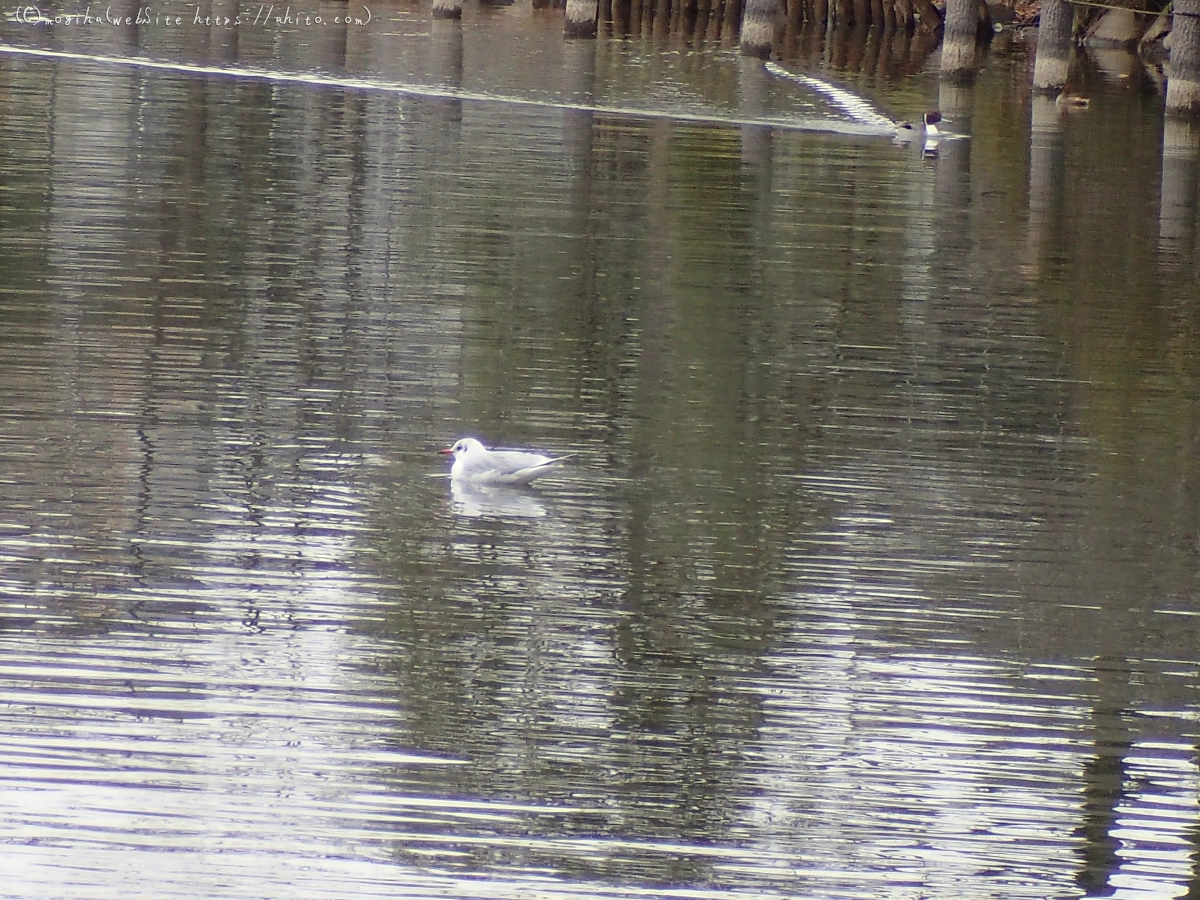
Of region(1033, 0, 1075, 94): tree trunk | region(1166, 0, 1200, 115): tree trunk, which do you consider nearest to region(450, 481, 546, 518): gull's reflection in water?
region(1166, 0, 1200, 115): tree trunk

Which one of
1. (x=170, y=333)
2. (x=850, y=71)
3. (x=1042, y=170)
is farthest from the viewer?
(x=850, y=71)

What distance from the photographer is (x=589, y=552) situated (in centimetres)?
724

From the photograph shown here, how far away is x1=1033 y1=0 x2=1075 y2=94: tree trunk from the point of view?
27.5m

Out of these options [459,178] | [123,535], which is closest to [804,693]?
[123,535]

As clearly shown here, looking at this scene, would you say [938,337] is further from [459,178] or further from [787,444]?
[459,178]

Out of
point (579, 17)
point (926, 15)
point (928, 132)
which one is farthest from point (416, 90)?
point (926, 15)

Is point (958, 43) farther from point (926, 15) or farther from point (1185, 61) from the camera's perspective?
point (926, 15)

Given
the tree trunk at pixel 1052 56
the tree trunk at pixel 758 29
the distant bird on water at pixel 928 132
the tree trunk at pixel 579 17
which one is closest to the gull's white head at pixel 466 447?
the distant bird on water at pixel 928 132

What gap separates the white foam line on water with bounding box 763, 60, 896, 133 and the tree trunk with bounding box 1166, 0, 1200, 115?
11.1 feet

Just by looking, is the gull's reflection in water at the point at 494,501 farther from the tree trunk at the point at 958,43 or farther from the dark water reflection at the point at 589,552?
the tree trunk at the point at 958,43

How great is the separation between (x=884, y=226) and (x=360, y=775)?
10695 millimetres

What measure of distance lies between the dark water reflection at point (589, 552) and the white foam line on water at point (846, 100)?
8.38 meters

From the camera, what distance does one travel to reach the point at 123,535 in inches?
279

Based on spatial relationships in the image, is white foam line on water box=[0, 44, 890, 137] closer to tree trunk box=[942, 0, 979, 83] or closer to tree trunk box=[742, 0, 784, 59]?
tree trunk box=[942, 0, 979, 83]
